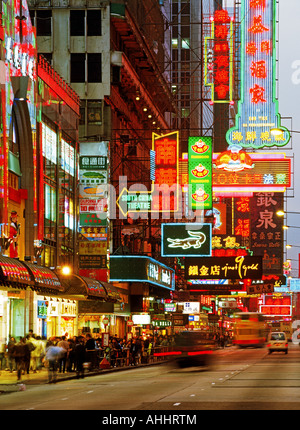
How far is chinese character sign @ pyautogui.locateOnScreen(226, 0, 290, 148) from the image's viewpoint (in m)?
68.4

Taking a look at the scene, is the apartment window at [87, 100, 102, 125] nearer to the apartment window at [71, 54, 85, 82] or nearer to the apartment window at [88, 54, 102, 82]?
the apartment window at [88, 54, 102, 82]

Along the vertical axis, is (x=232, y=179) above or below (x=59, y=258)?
above

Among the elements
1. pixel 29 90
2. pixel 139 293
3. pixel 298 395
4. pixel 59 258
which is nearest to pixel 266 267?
pixel 139 293

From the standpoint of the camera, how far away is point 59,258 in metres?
51.6

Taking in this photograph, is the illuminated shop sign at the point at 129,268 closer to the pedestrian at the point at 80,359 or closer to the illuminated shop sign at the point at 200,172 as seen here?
the illuminated shop sign at the point at 200,172

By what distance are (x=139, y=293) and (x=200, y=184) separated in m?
16.4

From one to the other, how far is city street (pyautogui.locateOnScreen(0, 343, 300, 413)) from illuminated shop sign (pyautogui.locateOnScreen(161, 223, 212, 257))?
60.3ft

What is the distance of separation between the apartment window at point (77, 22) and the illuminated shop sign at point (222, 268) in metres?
18.1

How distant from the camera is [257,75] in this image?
226 feet

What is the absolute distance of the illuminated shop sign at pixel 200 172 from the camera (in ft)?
188

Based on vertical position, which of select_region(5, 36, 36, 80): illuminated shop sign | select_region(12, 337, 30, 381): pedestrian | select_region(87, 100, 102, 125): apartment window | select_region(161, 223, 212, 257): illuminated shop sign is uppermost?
select_region(87, 100, 102, 125): apartment window

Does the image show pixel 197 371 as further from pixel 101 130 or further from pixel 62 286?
pixel 101 130

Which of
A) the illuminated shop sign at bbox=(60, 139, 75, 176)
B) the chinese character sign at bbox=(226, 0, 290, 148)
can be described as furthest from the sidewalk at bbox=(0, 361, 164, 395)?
the chinese character sign at bbox=(226, 0, 290, 148)

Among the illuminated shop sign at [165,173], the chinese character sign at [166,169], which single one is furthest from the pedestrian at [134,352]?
the chinese character sign at [166,169]
